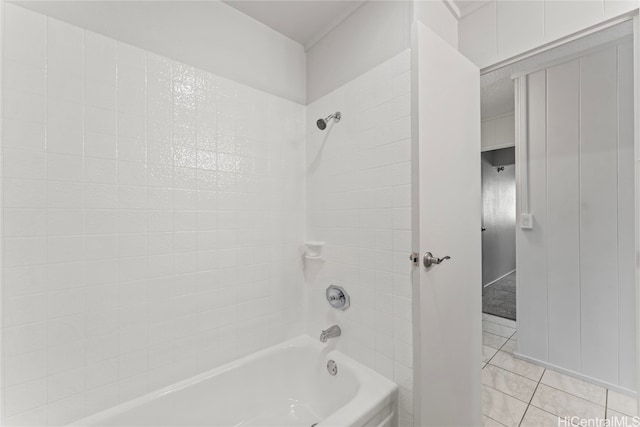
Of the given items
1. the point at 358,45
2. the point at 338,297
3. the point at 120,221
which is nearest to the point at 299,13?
the point at 358,45

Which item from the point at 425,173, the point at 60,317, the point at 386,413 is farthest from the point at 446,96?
the point at 60,317

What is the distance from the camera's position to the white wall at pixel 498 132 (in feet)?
10.2

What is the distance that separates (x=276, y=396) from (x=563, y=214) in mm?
2461

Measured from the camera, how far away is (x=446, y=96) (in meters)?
1.30

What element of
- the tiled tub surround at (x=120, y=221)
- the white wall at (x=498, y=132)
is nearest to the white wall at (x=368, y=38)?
the tiled tub surround at (x=120, y=221)

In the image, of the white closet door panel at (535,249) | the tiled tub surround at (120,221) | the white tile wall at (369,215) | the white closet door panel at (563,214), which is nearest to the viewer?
the tiled tub surround at (120,221)

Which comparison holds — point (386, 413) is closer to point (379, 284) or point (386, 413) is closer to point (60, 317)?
point (379, 284)

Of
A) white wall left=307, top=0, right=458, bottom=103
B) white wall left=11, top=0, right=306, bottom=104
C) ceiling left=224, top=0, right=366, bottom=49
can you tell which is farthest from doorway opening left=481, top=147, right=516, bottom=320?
white wall left=11, top=0, right=306, bottom=104

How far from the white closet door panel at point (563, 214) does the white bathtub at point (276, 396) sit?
1.75 meters

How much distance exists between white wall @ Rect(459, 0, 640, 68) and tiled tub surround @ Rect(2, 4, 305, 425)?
122 centimetres

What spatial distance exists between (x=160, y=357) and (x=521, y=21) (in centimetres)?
238

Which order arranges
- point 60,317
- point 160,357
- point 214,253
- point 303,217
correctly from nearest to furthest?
point 60,317 < point 160,357 < point 214,253 < point 303,217

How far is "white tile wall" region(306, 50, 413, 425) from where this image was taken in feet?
4.20

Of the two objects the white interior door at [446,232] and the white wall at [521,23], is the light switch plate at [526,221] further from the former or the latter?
the white wall at [521,23]
